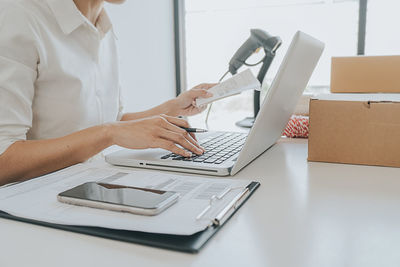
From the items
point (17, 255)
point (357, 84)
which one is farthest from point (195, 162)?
point (357, 84)

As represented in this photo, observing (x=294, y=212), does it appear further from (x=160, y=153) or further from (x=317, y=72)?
(x=317, y=72)

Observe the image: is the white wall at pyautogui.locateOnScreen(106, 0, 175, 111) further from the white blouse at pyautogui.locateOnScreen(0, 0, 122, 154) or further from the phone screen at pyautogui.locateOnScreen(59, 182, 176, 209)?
the phone screen at pyautogui.locateOnScreen(59, 182, 176, 209)

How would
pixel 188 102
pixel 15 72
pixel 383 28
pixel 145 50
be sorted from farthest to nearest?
pixel 145 50 < pixel 383 28 < pixel 188 102 < pixel 15 72

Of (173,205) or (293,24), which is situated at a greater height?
(293,24)

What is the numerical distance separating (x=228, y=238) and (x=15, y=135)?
0.59 metres

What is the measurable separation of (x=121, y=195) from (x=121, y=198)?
13 mm

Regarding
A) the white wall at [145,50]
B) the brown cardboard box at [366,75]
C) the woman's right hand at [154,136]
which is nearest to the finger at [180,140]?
the woman's right hand at [154,136]

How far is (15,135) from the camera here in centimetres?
78

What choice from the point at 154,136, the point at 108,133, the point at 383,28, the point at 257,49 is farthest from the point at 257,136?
the point at 383,28

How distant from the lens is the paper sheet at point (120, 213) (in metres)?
0.43

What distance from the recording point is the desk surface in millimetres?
372

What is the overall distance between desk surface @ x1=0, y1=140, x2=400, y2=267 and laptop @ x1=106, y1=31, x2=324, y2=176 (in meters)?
0.11

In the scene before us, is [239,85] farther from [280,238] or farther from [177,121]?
[280,238]

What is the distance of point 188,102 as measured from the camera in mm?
1213
